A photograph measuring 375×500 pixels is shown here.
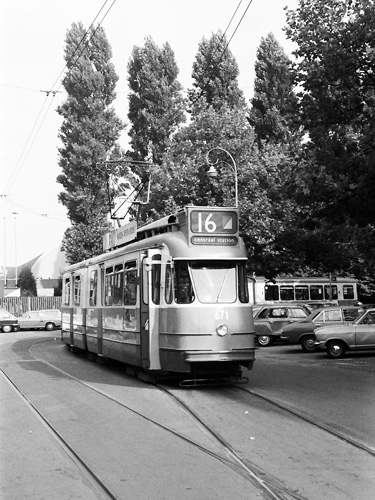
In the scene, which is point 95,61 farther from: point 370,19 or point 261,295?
point 370,19

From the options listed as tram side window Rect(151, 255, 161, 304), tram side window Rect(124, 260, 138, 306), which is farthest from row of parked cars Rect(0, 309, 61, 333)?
tram side window Rect(151, 255, 161, 304)

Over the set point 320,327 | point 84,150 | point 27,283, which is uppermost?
point 84,150

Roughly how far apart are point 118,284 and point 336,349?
7.00m

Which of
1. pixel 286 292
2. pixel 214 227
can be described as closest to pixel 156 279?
pixel 214 227

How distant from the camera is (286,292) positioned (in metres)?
42.2

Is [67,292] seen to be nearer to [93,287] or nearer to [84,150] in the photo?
[93,287]

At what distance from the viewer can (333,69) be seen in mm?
18078

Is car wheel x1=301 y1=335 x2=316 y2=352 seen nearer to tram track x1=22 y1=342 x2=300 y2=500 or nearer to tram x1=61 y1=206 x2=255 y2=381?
tram x1=61 y1=206 x2=255 y2=381

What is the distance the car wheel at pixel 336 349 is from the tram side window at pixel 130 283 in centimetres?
708

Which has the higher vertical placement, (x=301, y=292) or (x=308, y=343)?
(x=301, y=292)

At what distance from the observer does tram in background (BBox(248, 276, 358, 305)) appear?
4184 centimetres

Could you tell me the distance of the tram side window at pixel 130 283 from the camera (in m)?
14.0

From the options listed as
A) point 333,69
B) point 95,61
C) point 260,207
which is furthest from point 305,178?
point 95,61

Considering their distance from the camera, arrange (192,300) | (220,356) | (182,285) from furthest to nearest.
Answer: (182,285)
(192,300)
(220,356)
